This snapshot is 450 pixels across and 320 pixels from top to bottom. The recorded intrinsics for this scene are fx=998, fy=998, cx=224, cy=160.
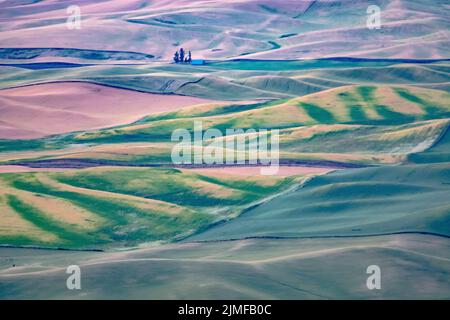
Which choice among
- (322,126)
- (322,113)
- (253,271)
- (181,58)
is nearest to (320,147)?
(322,126)

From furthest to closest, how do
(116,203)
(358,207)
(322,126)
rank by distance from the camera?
(322,126) < (116,203) < (358,207)

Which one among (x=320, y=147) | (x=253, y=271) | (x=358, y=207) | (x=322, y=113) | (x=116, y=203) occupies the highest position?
(x=322, y=113)

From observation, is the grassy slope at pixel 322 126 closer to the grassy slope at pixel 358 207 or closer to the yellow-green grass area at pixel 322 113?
the yellow-green grass area at pixel 322 113

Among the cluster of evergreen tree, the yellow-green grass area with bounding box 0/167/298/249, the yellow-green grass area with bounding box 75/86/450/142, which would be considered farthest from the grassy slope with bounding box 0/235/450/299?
the cluster of evergreen tree

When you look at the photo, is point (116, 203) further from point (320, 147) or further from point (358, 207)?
point (320, 147)

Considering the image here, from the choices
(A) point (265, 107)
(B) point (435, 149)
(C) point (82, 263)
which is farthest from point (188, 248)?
(A) point (265, 107)

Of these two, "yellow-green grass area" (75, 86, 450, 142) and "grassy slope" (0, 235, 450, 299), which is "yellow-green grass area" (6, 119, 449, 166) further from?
"grassy slope" (0, 235, 450, 299)

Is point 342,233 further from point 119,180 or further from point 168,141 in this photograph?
point 168,141
